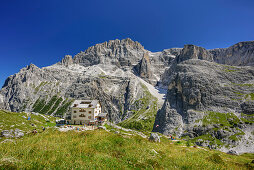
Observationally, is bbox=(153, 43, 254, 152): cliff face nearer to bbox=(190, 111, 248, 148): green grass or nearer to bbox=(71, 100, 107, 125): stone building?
bbox=(190, 111, 248, 148): green grass

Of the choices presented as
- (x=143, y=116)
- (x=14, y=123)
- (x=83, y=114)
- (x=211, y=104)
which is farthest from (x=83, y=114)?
(x=143, y=116)

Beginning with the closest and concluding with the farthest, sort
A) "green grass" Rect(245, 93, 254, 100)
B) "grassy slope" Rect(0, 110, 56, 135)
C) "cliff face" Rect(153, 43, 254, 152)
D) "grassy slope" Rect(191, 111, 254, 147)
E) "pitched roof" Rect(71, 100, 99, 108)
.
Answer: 1. "grassy slope" Rect(0, 110, 56, 135)
2. "pitched roof" Rect(71, 100, 99, 108)
3. "grassy slope" Rect(191, 111, 254, 147)
4. "cliff face" Rect(153, 43, 254, 152)
5. "green grass" Rect(245, 93, 254, 100)

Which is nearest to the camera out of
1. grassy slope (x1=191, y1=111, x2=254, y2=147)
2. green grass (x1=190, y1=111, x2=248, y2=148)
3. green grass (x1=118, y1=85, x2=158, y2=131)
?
green grass (x1=190, y1=111, x2=248, y2=148)

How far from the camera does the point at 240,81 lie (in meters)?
105

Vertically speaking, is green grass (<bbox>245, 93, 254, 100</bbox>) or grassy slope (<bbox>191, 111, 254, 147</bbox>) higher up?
green grass (<bbox>245, 93, 254, 100</bbox>)

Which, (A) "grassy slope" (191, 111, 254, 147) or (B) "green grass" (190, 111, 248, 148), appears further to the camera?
(A) "grassy slope" (191, 111, 254, 147)

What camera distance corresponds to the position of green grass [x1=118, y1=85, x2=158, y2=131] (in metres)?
145

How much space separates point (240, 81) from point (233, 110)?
32.2m

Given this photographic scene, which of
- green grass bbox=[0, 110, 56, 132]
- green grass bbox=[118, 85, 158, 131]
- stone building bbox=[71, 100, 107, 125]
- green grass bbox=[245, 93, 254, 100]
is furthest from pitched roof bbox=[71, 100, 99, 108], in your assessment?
green grass bbox=[245, 93, 254, 100]

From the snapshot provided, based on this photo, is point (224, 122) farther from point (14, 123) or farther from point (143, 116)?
point (14, 123)

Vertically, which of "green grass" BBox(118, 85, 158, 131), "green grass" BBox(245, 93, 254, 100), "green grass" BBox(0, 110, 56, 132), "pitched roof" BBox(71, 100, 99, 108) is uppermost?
"green grass" BBox(245, 93, 254, 100)

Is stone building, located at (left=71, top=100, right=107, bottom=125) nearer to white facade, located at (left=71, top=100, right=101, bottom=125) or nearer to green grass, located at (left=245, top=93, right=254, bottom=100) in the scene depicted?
white facade, located at (left=71, top=100, right=101, bottom=125)

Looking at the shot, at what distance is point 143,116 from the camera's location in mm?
164875

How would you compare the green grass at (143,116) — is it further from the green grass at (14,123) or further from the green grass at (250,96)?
the green grass at (14,123)
